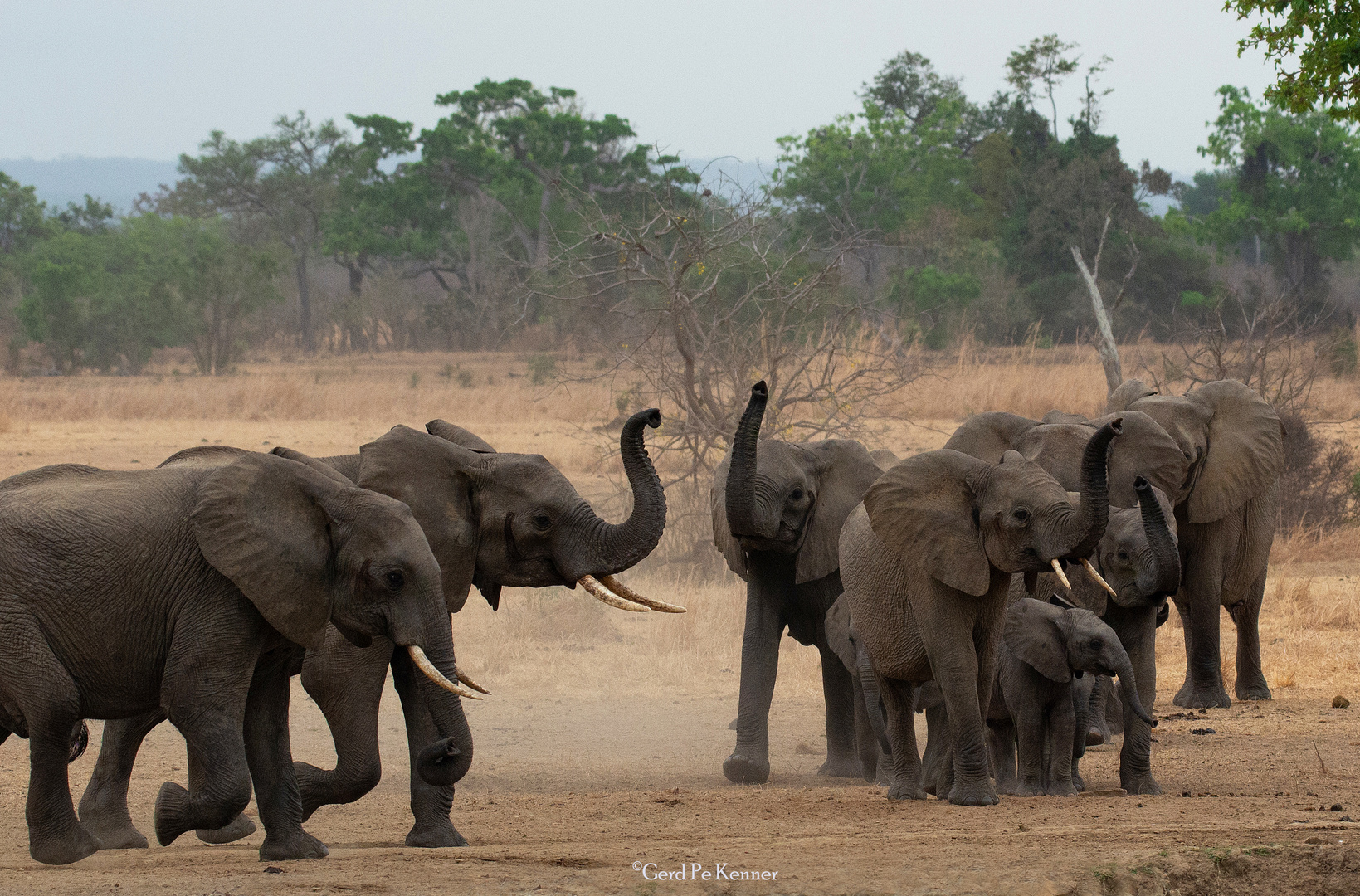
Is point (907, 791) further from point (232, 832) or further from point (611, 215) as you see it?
point (611, 215)

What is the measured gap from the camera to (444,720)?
17.2 feet

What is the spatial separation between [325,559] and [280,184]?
44216 millimetres

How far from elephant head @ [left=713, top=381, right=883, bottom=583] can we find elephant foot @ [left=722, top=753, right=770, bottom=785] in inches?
34.5

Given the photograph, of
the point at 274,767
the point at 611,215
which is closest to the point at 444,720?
the point at 274,767

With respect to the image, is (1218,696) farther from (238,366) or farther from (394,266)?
(394,266)

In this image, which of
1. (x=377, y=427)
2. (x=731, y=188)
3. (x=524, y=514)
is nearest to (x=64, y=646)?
(x=524, y=514)

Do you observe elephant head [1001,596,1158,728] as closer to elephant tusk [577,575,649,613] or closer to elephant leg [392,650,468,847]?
elephant tusk [577,575,649,613]

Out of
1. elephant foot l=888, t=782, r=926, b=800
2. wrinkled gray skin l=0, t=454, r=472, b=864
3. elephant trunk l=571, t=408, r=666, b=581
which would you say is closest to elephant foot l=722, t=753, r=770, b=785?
elephant foot l=888, t=782, r=926, b=800

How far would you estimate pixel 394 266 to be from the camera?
4397 centimetres

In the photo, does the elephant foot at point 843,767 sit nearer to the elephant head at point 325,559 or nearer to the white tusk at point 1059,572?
the white tusk at point 1059,572

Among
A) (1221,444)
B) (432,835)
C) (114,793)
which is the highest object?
(1221,444)

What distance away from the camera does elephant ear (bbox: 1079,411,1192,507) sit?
8.03 m

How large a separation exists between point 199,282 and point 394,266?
11.6m

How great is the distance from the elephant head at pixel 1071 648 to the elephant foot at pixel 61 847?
3406 mm
